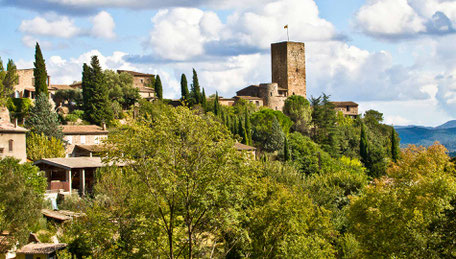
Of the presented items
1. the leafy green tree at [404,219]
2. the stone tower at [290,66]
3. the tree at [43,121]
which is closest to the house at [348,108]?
the stone tower at [290,66]

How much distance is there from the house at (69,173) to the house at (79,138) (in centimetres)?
596

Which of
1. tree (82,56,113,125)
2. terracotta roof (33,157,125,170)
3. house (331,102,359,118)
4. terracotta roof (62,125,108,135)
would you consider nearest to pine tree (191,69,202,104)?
tree (82,56,113,125)

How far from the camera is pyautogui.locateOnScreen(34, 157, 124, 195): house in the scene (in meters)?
41.4

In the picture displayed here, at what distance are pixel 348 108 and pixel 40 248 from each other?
8347 cm

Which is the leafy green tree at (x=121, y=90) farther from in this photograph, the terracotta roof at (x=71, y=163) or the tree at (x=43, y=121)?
the terracotta roof at (x=71, y=163)

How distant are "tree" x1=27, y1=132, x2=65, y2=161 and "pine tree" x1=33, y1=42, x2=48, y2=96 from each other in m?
8.83

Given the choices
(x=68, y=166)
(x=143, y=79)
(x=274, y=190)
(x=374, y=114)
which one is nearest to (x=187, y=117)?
(x=274, y=190)

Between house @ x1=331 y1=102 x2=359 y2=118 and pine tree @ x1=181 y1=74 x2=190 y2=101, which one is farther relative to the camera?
house @ x1=331 y1=102 x2=359 y2=118

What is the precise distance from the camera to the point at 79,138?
5341cm

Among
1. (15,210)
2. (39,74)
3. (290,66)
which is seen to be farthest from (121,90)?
(15,210)

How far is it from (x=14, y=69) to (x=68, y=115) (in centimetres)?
835

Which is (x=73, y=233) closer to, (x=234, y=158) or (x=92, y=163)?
(x=234, y=158)

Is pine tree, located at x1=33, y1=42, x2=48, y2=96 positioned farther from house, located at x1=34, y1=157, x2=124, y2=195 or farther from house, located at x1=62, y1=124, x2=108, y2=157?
house, located at x1=34, y1=157, x2=124, y2=195

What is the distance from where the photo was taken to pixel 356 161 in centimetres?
6956
